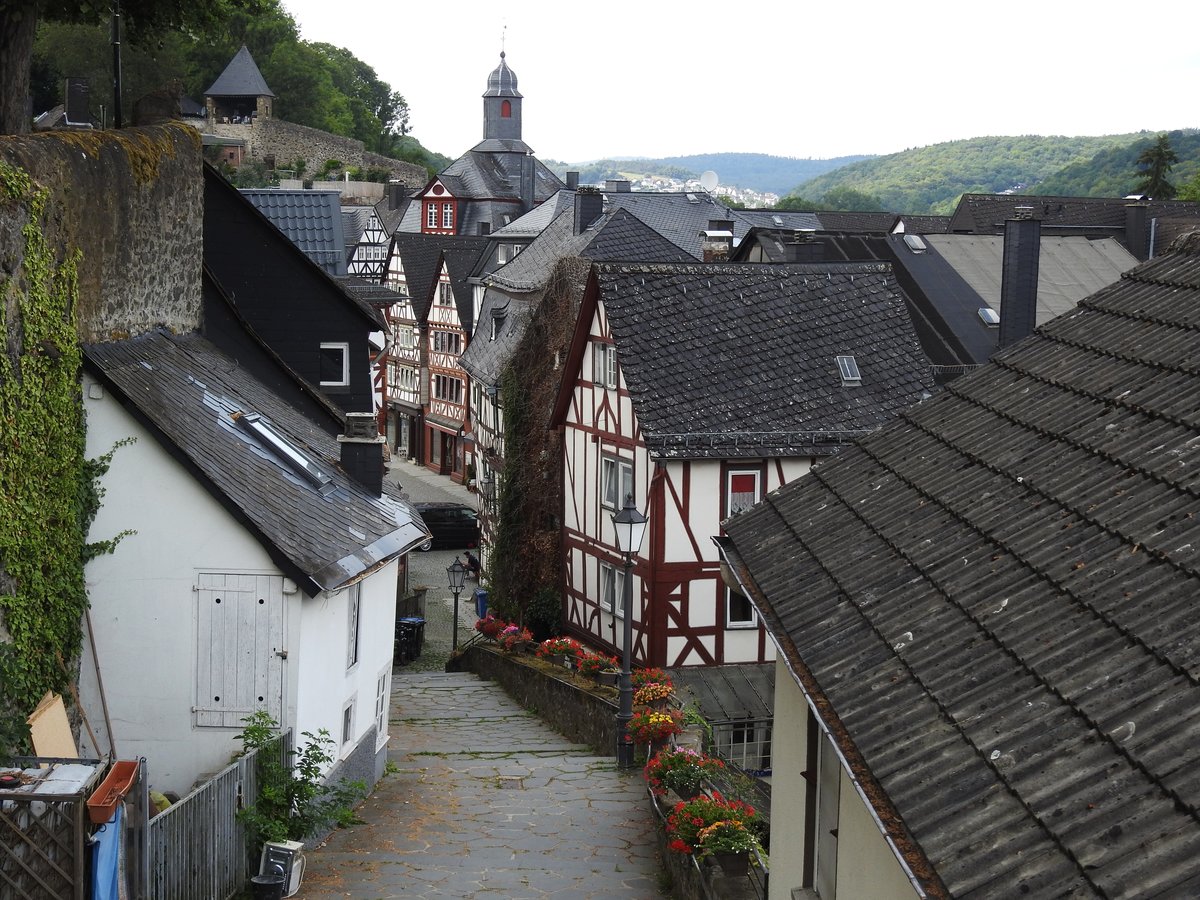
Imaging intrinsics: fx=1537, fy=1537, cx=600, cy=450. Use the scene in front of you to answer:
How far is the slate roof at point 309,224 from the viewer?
26766 millimetres

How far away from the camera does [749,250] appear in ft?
123

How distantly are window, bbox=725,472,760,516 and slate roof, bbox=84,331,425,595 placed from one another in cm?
710

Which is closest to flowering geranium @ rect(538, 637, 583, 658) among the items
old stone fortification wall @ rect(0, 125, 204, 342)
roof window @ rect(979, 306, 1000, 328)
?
old stone fortification wall @ rect(0, 125, 204, 342)

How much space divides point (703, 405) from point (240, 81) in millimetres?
87236

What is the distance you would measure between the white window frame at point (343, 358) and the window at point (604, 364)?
13.8 ft

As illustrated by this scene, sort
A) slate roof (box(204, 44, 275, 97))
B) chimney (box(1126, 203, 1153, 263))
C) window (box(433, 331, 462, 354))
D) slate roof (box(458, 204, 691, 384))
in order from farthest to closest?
slate roof (box(204, 44, 275, 97))
window (box(433, 331, 462, 354))
chimney (box(1126, 203, 1153, 263))
slate roof (box(458, 204, 691, 384))

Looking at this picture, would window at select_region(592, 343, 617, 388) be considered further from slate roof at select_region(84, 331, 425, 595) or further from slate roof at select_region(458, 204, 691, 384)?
slate roof at select_region(458, 204, 691, 384)

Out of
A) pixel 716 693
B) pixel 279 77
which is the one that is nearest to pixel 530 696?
pixel 716 693

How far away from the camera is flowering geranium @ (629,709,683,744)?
16266 millimetres

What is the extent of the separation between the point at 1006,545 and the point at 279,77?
370 feet

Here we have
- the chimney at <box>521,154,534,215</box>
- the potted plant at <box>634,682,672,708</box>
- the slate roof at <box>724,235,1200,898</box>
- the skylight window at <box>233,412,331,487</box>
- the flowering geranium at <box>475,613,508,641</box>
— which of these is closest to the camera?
the slate roof at <box>724,235,1200,898</box>

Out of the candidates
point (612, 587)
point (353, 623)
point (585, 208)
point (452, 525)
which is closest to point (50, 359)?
point (353, 623)

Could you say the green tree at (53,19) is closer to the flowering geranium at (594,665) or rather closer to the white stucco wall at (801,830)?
the flowering geranium at (594,665)

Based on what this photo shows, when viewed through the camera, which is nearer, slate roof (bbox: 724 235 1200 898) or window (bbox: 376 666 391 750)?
→ slate roof (bbox: 724 235 1200 898)
